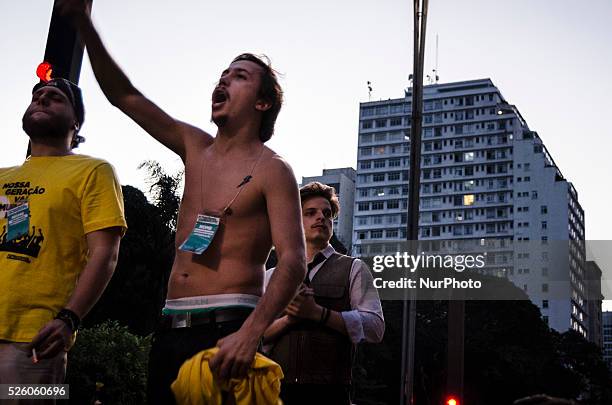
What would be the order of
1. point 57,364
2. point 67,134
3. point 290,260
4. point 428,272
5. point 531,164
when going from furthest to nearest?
1. point 531,164
2. point 428,272
3. point 67,134
4. point 57,364
5. point 290,260

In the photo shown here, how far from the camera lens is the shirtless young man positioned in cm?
263

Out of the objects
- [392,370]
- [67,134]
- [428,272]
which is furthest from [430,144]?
[67,134]

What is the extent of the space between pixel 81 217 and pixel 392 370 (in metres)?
45.3

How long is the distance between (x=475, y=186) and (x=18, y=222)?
400ft

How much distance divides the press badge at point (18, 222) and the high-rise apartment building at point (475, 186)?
113 m

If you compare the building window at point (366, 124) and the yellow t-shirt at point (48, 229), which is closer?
the yellow t-shirt at point (48, 229)

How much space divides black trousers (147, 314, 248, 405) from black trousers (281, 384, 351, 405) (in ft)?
4.85

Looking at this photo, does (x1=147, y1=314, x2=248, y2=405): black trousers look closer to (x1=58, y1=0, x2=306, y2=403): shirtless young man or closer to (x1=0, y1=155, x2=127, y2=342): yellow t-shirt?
(x1=58, y1=0, x2=306, y2=403): shirtless young man

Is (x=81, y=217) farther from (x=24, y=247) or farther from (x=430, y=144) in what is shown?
(x=430, y=144)

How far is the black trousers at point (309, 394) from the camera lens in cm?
405

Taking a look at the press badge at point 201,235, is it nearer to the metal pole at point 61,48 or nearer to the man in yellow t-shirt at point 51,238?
the man in yellow t-shirt at point 51,238

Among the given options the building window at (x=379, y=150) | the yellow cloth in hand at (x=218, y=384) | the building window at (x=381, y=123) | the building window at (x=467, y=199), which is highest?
the building window at (x=381, y=123)

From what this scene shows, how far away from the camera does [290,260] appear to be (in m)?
2.65

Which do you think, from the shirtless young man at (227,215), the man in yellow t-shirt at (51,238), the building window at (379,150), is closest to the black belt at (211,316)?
the shirtless young man at (227,215)
